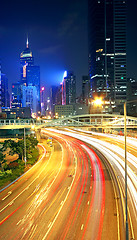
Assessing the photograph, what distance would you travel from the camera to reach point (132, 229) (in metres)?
16.6

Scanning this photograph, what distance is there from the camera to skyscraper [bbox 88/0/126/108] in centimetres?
18062

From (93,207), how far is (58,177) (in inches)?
437

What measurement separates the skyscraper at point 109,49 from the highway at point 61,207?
160 metres

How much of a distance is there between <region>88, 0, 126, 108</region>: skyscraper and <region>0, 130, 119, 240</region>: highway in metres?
160

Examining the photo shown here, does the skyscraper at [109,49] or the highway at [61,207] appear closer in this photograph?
the highway at [61,207]

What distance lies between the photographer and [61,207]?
20.8 metres

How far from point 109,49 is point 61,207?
187m

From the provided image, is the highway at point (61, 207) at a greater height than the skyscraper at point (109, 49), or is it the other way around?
the skyscraper at point (109, 49)

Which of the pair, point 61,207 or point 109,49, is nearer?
point 61,207

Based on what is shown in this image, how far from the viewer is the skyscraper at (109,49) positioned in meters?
181

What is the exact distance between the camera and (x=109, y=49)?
18662 cm

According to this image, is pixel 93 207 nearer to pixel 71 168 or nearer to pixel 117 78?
pixel 71 168

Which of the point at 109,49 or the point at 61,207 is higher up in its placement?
the point at 109,49

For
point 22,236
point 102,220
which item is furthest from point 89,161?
point 22,236
